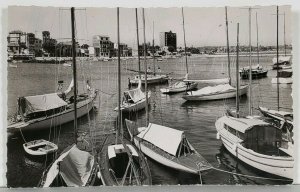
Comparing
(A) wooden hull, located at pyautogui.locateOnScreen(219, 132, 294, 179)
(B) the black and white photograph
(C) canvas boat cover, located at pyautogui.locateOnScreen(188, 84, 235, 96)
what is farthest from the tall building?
(A) wooden hull, located at pyautogui.locateOnScreen(219, 132, 294, 179)

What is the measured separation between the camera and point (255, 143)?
5.41 metres

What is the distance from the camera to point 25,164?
213 inches

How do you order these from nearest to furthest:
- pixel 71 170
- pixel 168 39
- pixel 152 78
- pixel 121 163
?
pixel 71 170
pixel 121 163
pixel 168 39
pixel 152 78

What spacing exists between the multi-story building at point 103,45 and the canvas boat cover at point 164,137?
3.77 ft

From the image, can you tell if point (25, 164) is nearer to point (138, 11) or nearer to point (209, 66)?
point (138, 11)

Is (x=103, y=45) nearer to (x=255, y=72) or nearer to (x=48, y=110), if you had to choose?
(x=48, y=110)

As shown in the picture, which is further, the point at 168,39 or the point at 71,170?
the point at 168,39

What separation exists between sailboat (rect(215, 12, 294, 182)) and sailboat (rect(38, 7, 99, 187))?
1792mm

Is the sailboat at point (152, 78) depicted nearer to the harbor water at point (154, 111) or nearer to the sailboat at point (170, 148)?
the harbor water at point (154, 111)

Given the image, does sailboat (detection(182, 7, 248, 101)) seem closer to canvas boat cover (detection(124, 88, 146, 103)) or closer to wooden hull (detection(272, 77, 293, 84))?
wooden hull (detection(272, 77, 293, 84))

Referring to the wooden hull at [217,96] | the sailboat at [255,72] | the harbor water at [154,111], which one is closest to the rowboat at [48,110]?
the harbor water at [154,111]

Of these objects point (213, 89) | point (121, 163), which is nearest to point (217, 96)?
point (213, 89)

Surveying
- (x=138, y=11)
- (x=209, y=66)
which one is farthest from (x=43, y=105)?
(x=209, y=66)

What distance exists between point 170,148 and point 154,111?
0.69m
